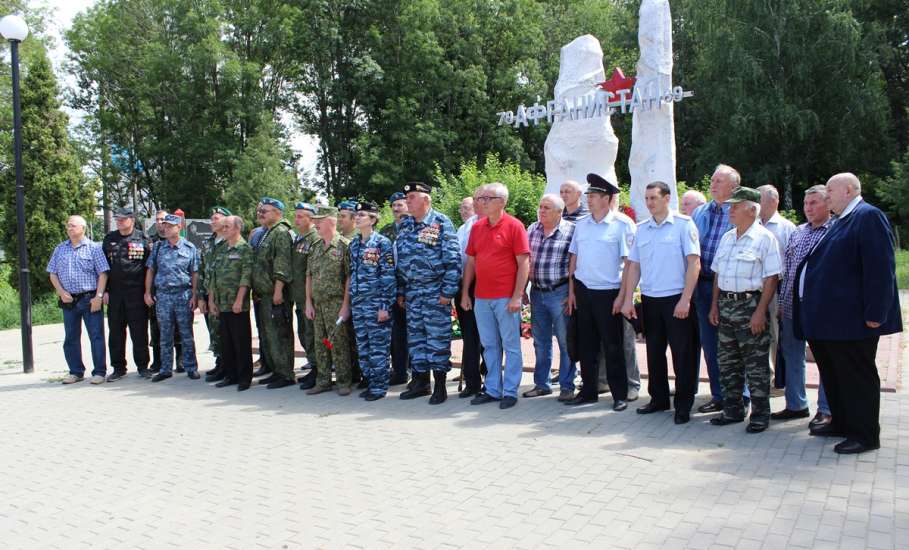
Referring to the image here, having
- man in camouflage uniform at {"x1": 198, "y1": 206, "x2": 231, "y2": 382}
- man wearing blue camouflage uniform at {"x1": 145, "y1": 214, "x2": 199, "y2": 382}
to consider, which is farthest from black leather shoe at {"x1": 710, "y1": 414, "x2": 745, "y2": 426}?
man wearing blue camouflage uniform at {"x1": 145, "y1": 214, "x2": 199, "y2": 382}

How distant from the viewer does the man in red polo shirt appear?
562 centimetres

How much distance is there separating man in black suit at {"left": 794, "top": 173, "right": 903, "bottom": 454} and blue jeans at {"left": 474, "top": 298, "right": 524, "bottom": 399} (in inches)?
86.5

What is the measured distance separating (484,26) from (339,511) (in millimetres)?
28982

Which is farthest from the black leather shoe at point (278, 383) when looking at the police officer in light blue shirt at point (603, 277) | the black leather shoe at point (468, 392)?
the police officer in light blue shirt at point (603, 277)

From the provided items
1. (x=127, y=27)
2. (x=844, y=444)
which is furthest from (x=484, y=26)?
(x=844, y=444)

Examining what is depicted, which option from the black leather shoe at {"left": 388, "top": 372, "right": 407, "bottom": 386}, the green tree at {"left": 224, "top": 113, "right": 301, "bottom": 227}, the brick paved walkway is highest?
the green tree at {"left": 224, "top": 113, "right": 301, "bottom": 227}

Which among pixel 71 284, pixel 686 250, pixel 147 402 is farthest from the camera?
pixel 71 284

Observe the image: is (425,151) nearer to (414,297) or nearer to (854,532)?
(414,297)

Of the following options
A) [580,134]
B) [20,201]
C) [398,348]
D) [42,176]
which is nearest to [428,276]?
[398,348]

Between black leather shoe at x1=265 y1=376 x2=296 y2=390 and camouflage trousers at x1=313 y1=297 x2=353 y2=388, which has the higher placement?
camouflage trousers at x1=313 y1=297 x2=353 y2=388

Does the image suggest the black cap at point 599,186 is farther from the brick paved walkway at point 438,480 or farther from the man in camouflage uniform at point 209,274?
the man in camouflage uniform at point 209,274

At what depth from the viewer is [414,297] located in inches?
236

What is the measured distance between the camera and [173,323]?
7379 mm

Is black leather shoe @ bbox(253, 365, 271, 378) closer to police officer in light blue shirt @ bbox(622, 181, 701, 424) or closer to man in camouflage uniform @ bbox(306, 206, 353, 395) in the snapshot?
man in camouflage uniform @ bbox(306, 206, 353, 395)
